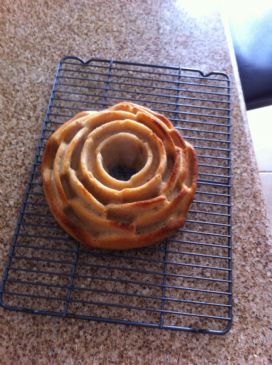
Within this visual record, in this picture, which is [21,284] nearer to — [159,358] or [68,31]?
[159,358]

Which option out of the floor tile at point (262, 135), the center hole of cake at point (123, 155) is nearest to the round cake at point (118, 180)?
the center hole of cake at point (123, 155)

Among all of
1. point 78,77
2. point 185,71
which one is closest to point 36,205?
point 78,77

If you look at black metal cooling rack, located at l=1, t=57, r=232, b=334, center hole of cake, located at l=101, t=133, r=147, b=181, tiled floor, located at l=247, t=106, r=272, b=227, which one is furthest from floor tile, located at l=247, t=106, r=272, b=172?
center hole of cake, located at l=101, t=133, r=147, b=181

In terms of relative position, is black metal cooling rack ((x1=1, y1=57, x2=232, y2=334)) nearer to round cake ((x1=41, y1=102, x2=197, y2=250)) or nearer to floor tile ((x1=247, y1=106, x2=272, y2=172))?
round cake ((x1=41, y1=102, x2=197, y2=250))

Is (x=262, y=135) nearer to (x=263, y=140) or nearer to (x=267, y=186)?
(x=263, y=140)

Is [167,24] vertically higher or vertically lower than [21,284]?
higher

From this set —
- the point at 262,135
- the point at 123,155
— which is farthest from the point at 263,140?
the point at 123,155

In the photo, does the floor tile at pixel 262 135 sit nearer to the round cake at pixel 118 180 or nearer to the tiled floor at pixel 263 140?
the tiled floor at pixel 263 140
